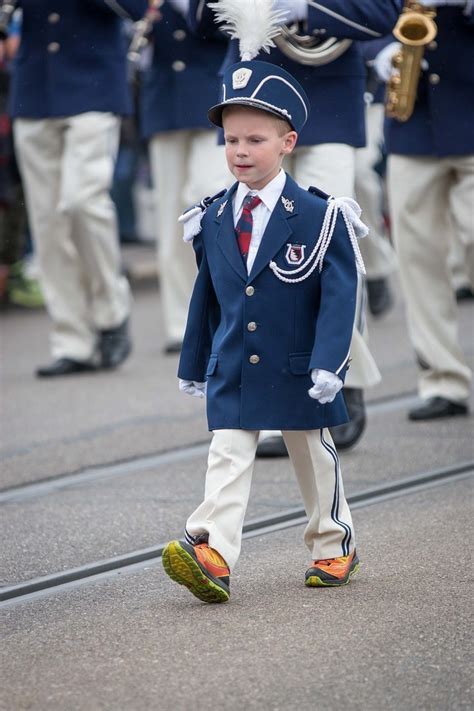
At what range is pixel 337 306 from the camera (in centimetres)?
379

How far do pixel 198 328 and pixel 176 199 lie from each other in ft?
13.3

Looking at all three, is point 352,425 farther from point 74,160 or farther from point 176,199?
point 176,199

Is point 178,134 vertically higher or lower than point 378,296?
higher

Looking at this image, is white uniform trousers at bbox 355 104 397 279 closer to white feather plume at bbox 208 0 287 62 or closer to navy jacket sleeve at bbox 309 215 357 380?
white feather plume at bbox 208 0 287 62

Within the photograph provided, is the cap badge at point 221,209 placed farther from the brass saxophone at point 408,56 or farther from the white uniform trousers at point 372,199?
the white uniform trousers at point 372,199

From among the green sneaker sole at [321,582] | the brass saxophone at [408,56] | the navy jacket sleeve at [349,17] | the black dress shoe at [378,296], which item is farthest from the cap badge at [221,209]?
the black dress shoe at [378,296]

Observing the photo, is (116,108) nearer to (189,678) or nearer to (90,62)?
(90,62)

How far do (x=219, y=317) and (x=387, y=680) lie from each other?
1.19 m

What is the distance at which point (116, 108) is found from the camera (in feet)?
24.0

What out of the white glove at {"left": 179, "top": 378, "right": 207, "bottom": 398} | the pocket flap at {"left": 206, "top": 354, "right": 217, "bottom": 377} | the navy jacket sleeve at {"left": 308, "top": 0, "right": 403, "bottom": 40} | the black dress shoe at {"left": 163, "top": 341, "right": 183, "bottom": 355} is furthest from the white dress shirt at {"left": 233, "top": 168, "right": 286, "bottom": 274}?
the black dress shoe at {"left": 163, "top": 341, "right": 183, "bottom": 355}

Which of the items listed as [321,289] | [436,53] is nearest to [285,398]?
[321,289]

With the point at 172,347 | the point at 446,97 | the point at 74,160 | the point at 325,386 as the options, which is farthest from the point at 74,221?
the point at 325,386

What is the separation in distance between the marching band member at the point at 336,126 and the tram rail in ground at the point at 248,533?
419mm

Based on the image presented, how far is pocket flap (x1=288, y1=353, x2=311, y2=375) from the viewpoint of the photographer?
388 centimetres
